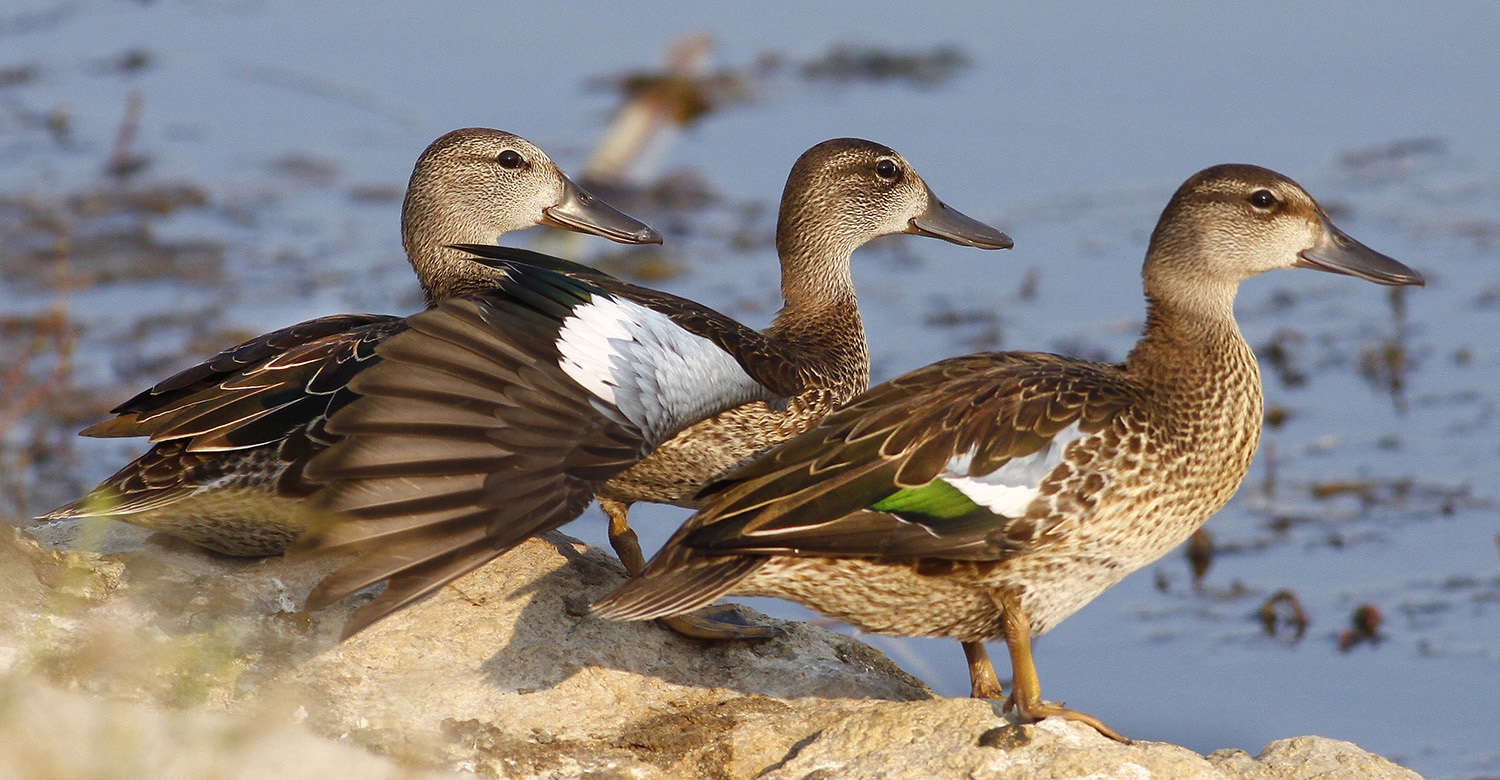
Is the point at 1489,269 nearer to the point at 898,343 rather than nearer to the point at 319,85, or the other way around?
the point at 898,343

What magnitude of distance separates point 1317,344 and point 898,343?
6.50 ft

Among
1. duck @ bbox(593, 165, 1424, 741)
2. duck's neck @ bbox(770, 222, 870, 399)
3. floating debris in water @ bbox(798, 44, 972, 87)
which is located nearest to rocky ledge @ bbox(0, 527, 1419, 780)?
duck @ bbox(593, 165, 1424, 741)

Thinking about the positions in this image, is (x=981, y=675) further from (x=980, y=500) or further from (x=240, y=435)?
(x=240, y=435)

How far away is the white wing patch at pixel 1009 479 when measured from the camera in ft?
13.3

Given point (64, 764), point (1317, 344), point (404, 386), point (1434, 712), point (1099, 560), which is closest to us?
point (64, 764)

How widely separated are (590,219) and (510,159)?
33cm

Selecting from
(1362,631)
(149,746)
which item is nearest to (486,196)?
(149,746)

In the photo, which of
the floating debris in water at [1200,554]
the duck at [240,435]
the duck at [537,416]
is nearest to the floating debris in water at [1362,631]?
the floating debris in water at [1200,554]

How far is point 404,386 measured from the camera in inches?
150

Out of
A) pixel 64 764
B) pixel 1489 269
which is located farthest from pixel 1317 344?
pixel 64 764

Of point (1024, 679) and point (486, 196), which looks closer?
point (1024, 679)

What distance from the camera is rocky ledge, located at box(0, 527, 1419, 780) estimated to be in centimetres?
387

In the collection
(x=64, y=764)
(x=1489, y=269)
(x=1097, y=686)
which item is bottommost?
(x=1097, y=686)

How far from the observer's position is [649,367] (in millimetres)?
4461
